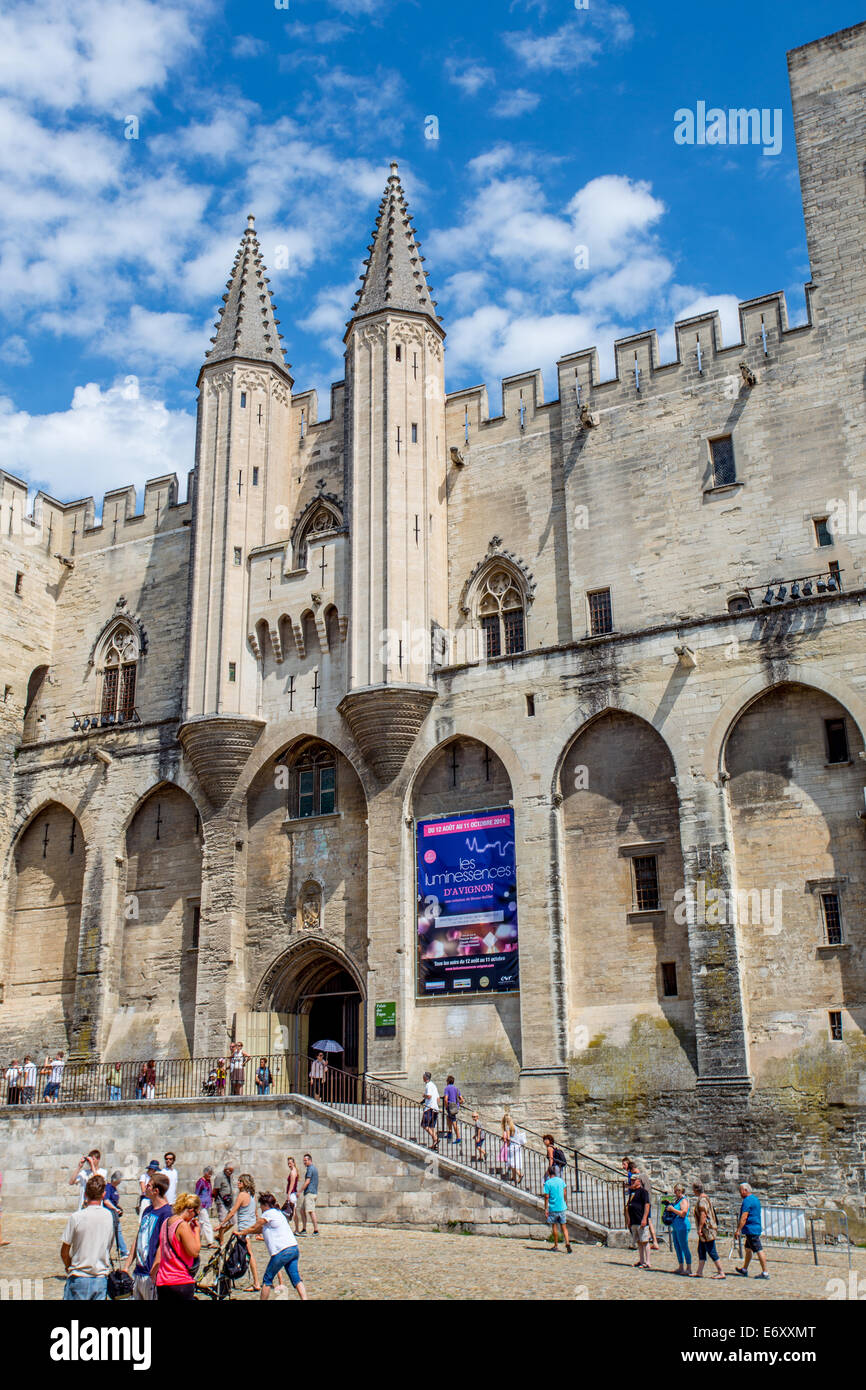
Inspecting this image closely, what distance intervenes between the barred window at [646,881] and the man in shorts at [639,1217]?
682 cm

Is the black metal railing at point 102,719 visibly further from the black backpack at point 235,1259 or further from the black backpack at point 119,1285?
the black backpack at point 119,1285

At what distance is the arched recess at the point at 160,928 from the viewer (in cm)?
2955

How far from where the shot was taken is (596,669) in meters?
26.4

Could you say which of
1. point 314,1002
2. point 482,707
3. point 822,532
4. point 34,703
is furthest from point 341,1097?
point 822,532

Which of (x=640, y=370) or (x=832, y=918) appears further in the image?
(x=640, y=370)

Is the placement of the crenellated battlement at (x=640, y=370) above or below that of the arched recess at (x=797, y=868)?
above

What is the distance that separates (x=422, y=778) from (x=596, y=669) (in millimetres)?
4540

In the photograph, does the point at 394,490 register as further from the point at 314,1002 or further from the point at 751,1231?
the point at 751,1231

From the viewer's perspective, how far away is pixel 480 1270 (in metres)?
16.5

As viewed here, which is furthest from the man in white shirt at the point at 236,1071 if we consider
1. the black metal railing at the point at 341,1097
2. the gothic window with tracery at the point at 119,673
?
the gothic window with tracery at the point at 119,673

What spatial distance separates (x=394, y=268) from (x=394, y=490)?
620 centimetres

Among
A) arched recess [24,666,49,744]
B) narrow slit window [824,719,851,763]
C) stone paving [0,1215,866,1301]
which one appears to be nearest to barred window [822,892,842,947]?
narrow slit window [824,719,851,763]

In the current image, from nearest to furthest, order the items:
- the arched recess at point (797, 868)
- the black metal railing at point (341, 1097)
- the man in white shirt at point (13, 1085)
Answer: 1. the black metal railing at point (341, 1097)
2. the arched recess at point (797, 868)
3. the man in white shirt at point (13, 1085)
